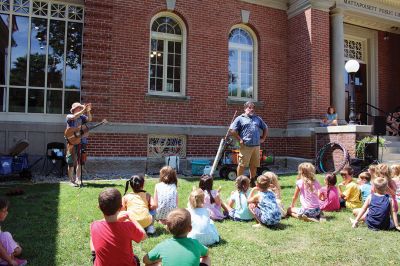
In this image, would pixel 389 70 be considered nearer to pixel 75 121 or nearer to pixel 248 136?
pixel 248 136

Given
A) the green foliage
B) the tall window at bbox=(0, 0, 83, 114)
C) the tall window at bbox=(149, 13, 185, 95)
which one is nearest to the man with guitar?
the tall window at bbox=(0, 0, 83, 114)

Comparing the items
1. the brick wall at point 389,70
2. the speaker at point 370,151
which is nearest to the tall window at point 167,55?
the speaker at point 370,151

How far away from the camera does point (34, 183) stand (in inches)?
358

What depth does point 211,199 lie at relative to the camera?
5.77m

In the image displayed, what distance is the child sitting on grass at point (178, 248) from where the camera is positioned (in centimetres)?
295

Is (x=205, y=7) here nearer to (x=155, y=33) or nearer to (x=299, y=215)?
(x=155, y=33)

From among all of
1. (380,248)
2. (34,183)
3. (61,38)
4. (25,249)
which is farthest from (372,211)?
(61,38)

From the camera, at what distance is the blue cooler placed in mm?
9234

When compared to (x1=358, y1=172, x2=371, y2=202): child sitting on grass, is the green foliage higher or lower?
higher

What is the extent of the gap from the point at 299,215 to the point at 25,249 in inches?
154

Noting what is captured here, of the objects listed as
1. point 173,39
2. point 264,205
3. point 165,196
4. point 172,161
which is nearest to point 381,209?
point 264,205

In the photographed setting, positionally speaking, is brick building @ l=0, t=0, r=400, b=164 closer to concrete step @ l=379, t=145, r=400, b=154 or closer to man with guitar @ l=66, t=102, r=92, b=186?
concrete step @ l=379, t=145, r=400, b=154

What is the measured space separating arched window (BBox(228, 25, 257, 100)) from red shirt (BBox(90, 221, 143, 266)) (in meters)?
10.2

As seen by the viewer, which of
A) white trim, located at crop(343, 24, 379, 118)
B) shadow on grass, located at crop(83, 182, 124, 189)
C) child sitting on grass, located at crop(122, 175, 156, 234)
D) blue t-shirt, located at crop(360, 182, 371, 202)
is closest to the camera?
child sitting on grass, located at crop(122, 175, 156, 234)
